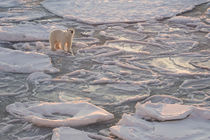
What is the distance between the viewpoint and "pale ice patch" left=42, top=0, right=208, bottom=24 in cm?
884

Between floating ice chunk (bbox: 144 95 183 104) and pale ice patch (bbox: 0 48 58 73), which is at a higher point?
pale ice patch (bbox: 0 48 58 73)

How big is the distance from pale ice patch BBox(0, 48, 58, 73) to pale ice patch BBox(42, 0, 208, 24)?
2.81m

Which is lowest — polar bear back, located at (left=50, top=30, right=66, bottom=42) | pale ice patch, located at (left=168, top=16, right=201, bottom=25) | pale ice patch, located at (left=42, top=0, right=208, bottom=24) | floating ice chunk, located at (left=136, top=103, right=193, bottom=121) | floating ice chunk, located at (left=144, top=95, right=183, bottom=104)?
floating ice chunk, located at (left=144, top=95, right=183, bottom=104)

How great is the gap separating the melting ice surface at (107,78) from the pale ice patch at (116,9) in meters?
0.07

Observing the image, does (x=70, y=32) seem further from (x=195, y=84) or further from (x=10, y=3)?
(x=10, y=3)

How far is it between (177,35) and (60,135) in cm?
451

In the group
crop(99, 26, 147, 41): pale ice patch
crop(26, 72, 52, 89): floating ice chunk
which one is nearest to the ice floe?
crop(26, 72, 52, 89): floating ice chunk

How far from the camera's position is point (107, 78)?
5.03m

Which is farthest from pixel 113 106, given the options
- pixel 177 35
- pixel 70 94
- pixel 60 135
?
pixel 177 35

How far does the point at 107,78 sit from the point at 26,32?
2.81 metres

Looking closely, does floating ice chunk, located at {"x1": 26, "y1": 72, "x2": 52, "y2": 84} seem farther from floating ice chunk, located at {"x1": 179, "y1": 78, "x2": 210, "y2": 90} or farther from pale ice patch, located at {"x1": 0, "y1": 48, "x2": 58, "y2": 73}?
floating ice chunk, located at {"x1": 179, "y1": 78, "x2": 210, "y2": 90}

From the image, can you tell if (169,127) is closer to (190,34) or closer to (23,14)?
(190,34)

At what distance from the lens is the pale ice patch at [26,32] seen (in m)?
6.89

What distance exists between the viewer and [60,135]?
3.38 m
